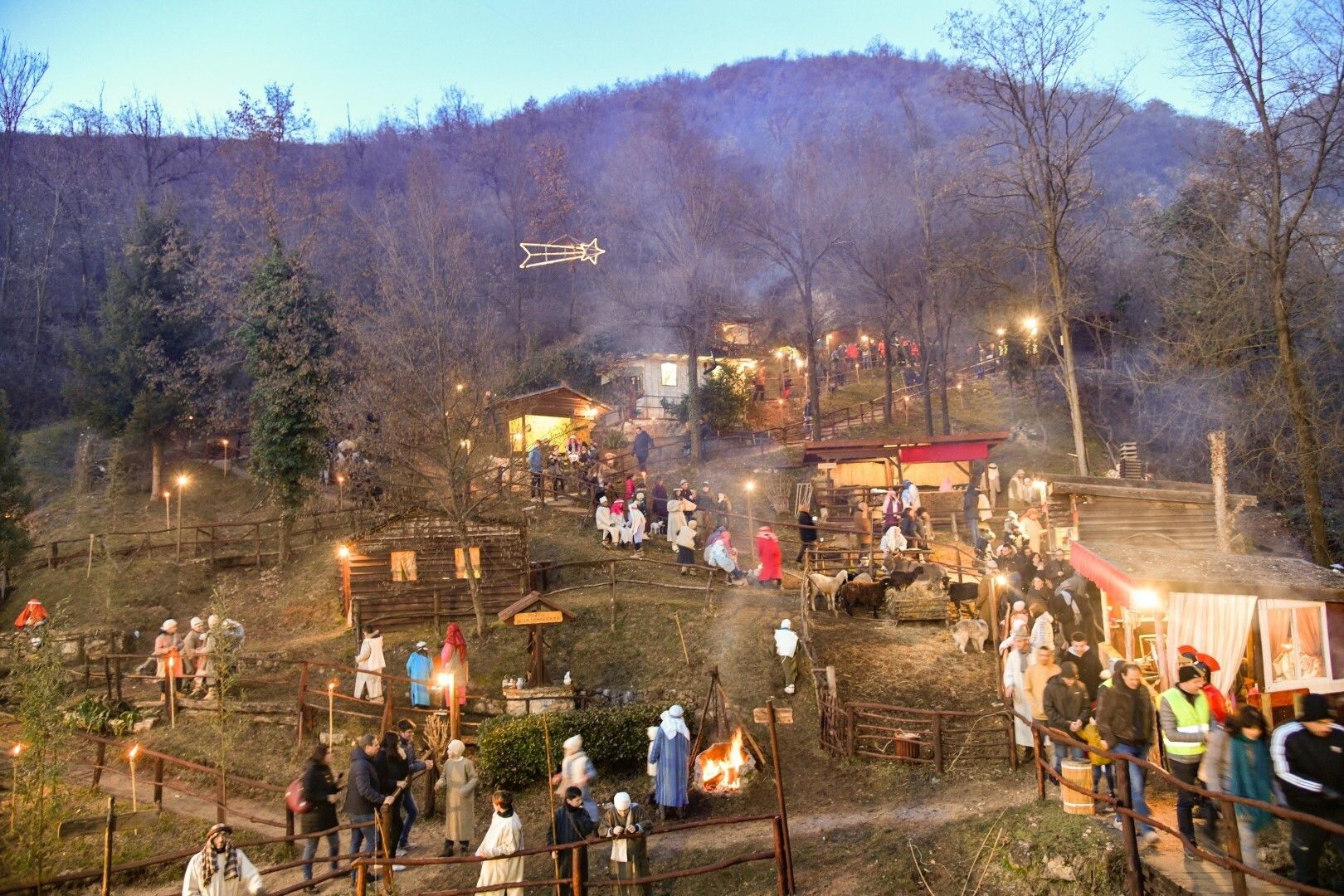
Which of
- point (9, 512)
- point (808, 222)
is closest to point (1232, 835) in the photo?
point (9, 512)

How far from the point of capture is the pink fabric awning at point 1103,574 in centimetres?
1092

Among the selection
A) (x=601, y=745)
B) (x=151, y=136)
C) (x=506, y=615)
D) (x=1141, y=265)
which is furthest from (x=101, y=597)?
(x=151, y=136)

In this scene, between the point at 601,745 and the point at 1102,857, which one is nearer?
the point at 1102,857

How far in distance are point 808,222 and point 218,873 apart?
37752 millimetres

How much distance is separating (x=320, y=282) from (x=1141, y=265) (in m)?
37.7

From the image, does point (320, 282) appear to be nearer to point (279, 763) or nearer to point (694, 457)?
point (694, 457)

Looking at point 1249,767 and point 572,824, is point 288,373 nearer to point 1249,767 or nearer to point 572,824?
point 572,824

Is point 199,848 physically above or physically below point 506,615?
below

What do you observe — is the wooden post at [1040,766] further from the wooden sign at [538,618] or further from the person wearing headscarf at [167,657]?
the person wearing headscarf at [167,657]

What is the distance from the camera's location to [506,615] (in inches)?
574

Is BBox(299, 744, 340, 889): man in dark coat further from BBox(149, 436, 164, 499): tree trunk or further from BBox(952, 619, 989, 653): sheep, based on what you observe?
BBox(149, 436, 164, 499): tree trunk

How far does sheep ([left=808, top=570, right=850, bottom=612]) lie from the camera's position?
17.6 m

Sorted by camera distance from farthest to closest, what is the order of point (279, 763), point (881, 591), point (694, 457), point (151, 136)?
point (151, 136)
point (694, 457)
point (881, 591)
point (279, 763)

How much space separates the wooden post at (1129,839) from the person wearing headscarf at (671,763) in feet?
18.3
